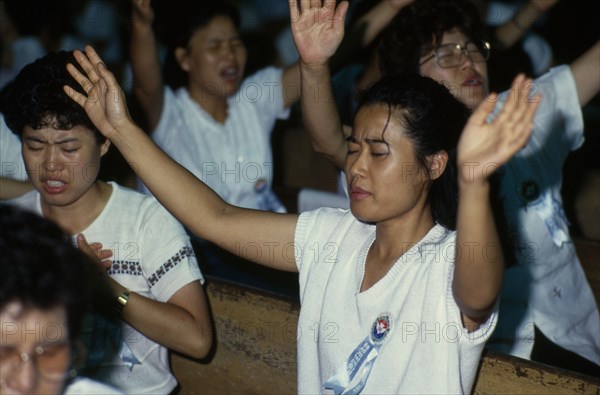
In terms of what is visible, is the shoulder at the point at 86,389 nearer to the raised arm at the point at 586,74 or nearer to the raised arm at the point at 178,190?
the raised arm at the point at 178,190

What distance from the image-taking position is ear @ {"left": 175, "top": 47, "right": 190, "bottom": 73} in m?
3.30

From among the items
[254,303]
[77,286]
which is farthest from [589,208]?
[77,286]

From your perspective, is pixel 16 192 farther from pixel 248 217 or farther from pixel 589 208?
pixel 589 208

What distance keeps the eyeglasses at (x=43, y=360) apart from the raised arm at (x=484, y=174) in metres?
0.67

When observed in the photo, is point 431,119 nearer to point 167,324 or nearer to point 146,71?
point 167,324

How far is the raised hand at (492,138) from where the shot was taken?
1374 mm

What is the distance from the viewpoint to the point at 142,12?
277 cm

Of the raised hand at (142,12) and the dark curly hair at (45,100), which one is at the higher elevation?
the raised hand at (142,12)

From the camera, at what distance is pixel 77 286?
1.26 metres

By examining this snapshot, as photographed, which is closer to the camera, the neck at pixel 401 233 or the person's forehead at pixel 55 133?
the neck at pixel 401 233

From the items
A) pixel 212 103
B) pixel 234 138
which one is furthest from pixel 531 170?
pixel 212 103

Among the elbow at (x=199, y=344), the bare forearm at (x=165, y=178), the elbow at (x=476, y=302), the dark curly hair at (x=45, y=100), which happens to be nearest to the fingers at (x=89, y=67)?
the bare forearm at (x=165, y=178)

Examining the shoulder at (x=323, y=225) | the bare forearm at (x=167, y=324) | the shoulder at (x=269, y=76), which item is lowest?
the bare forearm at (x=167, y=324)

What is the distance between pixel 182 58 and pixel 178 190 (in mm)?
1592
